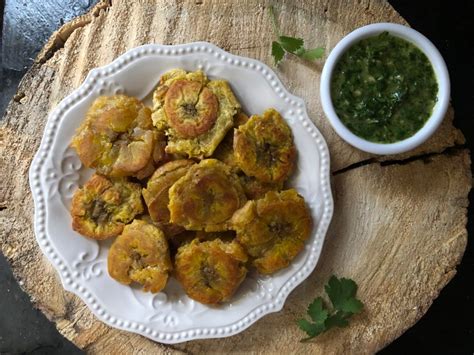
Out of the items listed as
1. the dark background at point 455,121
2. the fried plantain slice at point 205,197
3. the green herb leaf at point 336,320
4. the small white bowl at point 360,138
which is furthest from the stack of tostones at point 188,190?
the dark background at point 455,121

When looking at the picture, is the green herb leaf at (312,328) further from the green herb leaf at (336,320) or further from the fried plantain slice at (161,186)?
the fried plantain slice at (161,186)

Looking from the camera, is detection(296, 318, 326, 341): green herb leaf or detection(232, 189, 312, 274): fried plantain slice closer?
detection(232, 189, 312, 274): fried plantain slice

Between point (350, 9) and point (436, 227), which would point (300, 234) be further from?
point (350, 9)

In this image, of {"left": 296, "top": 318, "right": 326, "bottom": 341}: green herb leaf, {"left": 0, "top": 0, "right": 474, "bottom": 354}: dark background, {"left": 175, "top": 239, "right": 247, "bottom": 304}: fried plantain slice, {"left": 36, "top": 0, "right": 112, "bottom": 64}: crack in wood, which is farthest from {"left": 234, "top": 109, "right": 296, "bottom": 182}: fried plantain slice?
{"left": 0, "top": 0, "right": 474, "bottom": 354}: dark background

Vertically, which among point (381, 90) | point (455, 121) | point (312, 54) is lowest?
point (455, 121)

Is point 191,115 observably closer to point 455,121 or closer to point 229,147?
point 229,147

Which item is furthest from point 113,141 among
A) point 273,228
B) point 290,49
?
point 290,49

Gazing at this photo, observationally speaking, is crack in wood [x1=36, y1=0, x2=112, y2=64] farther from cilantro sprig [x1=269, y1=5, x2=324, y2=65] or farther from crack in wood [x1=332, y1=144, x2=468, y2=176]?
crack in wood [x1=332, y1=144, x2=468, y2=176]
